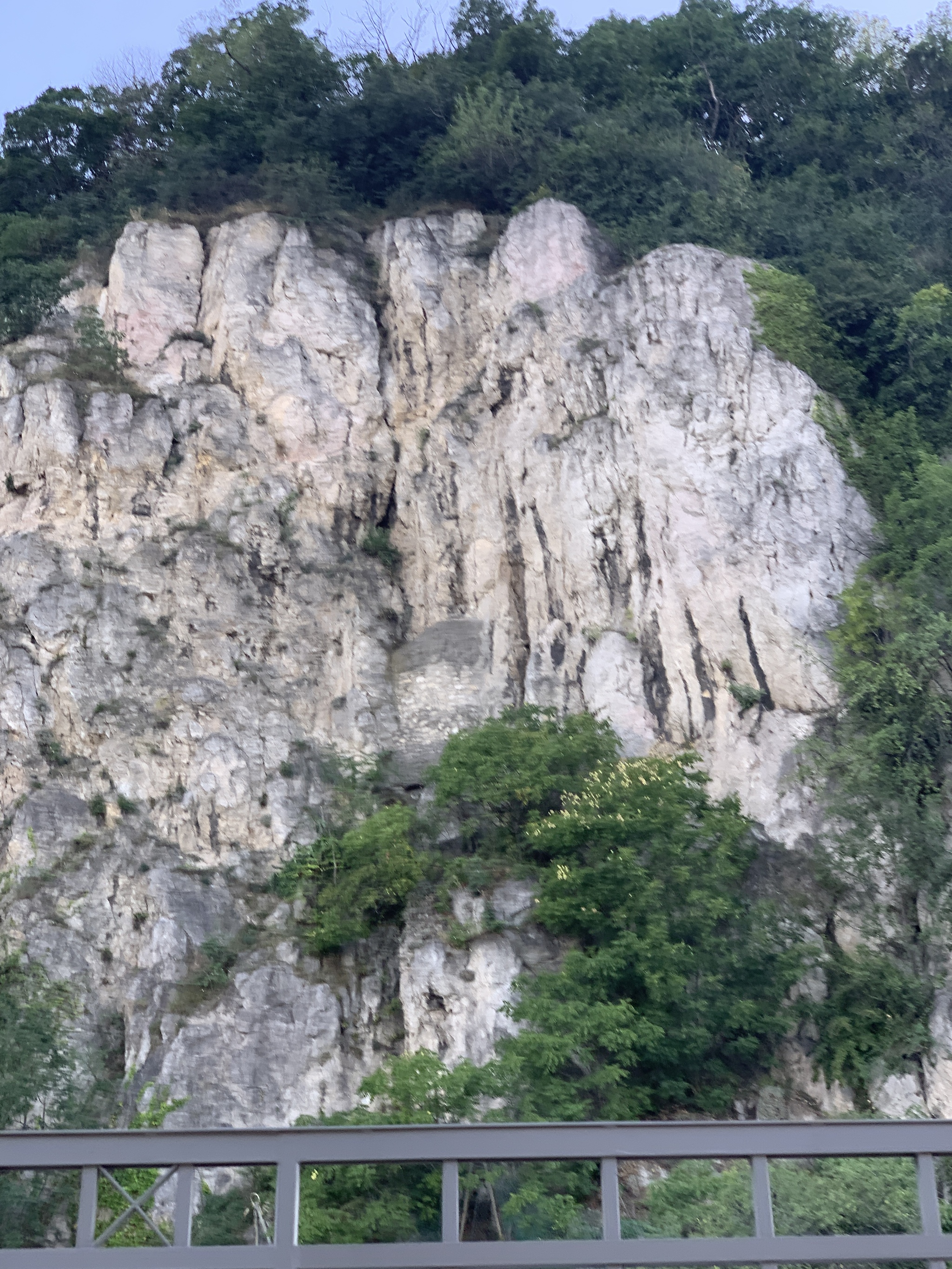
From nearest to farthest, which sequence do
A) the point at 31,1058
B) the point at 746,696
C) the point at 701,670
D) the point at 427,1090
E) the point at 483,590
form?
the point at 427,1090 → the point at 31,1058 → the point at 746,696 → the point at 701,670 → the point at 483,590

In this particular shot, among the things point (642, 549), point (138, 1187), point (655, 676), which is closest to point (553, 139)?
point (642, 549)

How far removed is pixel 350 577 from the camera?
29.0 m

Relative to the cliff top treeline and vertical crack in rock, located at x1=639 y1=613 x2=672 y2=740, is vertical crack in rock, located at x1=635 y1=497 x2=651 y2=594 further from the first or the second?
the cliff top treeline

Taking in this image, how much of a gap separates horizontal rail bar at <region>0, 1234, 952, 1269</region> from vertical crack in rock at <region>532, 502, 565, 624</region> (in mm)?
16177

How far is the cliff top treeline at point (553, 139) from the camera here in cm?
3241

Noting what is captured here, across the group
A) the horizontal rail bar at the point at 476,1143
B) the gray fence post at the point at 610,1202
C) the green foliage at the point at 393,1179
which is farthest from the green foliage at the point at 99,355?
the gray fence post at the point at 610,1202

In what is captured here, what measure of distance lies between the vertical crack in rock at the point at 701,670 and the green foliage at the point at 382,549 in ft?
23.3

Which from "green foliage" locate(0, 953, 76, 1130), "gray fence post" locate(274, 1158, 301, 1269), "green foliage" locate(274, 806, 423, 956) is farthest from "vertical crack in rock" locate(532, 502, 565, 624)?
"gray fence post" locate(274, 1158, 301, 1269)

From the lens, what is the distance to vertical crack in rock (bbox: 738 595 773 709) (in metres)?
24.4

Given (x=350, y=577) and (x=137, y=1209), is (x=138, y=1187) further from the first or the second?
(x=350, y=577)

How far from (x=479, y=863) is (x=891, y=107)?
87.1 feet

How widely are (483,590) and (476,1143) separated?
17.9 meters

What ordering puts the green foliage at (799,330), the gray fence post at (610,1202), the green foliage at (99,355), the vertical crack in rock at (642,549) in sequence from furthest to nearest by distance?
the green foliage at (99,355) → the green foliage at (799,330) → the vertical crack in rock at (642,549) → the gray fence post at (610,1202)

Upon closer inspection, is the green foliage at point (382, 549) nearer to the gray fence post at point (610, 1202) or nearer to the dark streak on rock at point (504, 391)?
the dark streak on rock at point (504, 391)
